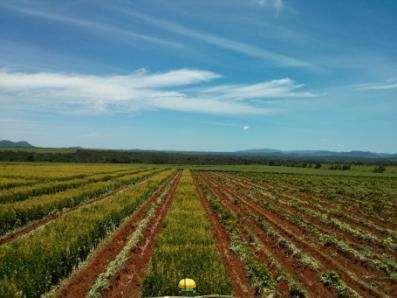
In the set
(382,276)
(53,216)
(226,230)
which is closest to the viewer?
(382,276)

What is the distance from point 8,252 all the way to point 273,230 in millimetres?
11502

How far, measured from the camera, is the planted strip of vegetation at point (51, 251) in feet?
36.8

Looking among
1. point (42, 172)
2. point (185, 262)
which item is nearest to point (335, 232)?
point (185, 262)

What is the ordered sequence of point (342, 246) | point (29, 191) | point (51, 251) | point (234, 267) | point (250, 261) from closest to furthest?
point (51, 251) → point (234, 267) → point (250, 261) → point (342, 246) → point (29, 191)

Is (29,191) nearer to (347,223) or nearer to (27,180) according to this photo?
(27,180)

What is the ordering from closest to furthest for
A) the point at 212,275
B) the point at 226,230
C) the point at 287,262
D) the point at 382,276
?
the point at 212,275 < the point at 382,276 < the point at 287,262 < the point at 226,230

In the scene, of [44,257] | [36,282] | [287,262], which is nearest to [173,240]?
[287,262]

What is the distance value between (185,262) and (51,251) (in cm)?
356

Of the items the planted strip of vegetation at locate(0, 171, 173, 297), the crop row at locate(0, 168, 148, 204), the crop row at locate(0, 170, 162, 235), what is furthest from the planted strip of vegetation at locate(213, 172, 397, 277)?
the crop row at locate(0, 168, 148, 204)

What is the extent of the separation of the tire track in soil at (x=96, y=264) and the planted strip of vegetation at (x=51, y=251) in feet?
1.24

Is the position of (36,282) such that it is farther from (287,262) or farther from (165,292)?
(287,262)

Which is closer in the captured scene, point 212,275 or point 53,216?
point 212,275

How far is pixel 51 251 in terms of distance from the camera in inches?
522

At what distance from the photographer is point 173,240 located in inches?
638
